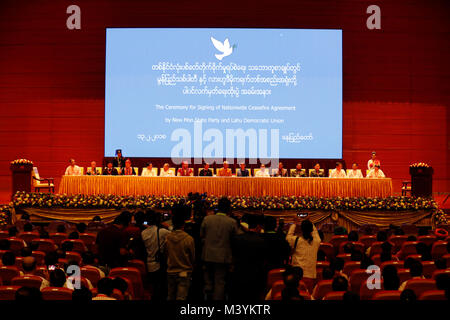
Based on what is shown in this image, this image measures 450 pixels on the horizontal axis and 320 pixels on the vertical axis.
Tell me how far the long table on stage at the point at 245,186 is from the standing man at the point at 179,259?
6.13 meters

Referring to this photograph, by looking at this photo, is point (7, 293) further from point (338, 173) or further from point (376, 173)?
point (376, 173)

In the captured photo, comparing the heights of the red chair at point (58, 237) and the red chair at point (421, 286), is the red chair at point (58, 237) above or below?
below

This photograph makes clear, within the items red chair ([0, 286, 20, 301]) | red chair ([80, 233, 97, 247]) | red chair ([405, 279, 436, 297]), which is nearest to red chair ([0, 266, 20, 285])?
red chair ([0, 286, 20, 301])

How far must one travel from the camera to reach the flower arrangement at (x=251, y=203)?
899cm

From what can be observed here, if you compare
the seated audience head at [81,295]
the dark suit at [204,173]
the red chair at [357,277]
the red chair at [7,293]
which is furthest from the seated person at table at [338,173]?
the seated audience head at [81,295]

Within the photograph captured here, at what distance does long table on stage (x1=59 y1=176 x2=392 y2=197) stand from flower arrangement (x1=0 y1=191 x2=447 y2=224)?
1169 millimetres

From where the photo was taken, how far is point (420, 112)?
13992 mm

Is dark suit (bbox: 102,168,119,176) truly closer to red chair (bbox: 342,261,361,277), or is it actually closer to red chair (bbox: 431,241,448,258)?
red chair (bbox: 431,241,448,258)

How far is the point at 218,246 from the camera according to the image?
443 cm

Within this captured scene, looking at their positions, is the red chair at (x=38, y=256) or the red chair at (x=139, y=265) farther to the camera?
the red chair at (x=38, y=256)

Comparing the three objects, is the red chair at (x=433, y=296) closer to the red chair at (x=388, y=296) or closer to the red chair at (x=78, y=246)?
the red chair at (x=388, y=296)

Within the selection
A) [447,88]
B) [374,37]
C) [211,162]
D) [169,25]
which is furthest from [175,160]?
[447,88]

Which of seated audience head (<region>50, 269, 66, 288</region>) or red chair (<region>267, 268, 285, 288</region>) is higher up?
seated audience head (<region>50, 269, 66, 288</region>)

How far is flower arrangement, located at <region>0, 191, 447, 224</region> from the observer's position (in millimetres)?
8992
